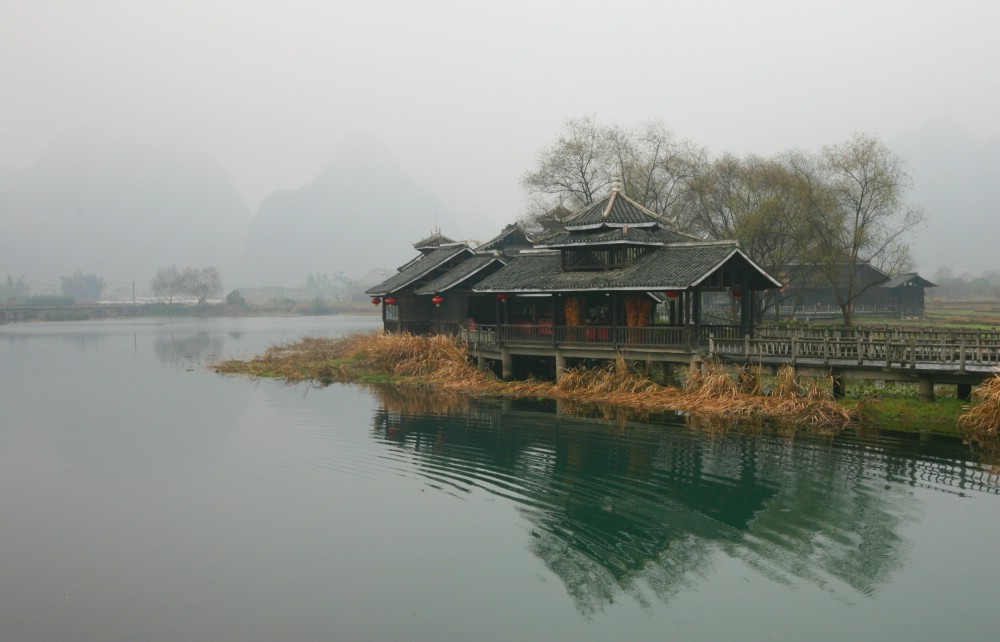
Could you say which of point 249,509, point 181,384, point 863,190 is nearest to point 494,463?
point 249,509

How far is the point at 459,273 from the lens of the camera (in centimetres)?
3838

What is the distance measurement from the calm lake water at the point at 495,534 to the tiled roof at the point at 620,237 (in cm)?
672

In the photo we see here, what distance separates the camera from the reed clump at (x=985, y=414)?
65.4 feet

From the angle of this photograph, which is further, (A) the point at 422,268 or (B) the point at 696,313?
(A) the point at 422,268

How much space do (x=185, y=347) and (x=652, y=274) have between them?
4771 centimetres

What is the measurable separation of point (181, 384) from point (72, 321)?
104 m

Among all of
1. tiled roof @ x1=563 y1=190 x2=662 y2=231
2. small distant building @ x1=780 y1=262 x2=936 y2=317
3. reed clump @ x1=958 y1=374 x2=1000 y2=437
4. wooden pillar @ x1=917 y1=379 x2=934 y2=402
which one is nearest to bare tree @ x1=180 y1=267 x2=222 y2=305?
small distant building @ x1=780 y1=262 x2=936 y2=317

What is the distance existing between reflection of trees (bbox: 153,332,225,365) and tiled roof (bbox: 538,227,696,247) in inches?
1180

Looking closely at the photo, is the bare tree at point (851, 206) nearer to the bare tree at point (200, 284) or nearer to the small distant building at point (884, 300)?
the small distant building at point (884, 300)

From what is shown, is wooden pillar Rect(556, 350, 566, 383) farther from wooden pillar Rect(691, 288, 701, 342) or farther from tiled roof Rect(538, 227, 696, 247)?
wooden pillar Rect(691, 288, 701, 342)

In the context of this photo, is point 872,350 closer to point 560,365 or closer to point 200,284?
point 560,365

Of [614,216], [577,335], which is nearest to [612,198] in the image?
[614,216]

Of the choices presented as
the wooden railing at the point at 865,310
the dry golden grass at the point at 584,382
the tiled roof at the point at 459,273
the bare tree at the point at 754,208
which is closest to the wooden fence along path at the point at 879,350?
the dry golden grass at the point at 584,382

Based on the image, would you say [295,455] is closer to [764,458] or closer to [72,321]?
[764,458]
